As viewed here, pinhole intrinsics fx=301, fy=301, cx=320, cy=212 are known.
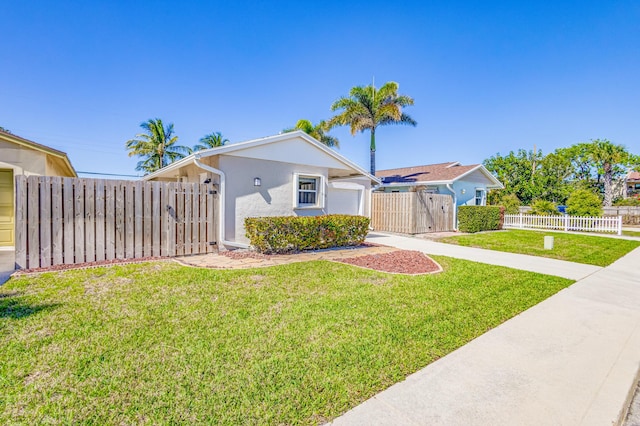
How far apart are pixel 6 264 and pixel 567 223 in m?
26.8

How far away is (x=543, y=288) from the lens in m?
6.11

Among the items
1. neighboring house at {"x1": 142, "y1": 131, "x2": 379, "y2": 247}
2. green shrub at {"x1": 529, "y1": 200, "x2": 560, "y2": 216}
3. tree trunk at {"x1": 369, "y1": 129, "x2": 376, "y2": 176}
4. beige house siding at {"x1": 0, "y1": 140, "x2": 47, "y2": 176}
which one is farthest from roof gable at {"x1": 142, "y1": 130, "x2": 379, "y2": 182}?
green shrub at {"x1": 529, "y1": 200, "x2": 560, "y2": 216}

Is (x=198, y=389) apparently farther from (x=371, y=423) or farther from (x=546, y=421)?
(x=546, y=421)

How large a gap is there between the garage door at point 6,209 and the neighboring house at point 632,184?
218ft

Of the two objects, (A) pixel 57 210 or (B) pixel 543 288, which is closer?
(B) pixel 543 288

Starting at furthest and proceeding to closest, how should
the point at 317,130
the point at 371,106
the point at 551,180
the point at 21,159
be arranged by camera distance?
the point at 551,180 → the point at 317,130 → the point at 371,106 → the point at 21,159

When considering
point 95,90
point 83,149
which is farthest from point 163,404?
point 83,149

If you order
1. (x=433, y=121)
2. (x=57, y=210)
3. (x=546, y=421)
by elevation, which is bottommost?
(x=546, y=421)

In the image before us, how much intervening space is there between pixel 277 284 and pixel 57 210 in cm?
555

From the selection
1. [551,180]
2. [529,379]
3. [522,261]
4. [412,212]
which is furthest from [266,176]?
[551,180]

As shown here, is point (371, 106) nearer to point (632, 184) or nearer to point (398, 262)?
point (398, 262)

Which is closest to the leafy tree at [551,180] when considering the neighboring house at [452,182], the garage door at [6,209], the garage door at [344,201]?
the neighboring house at [452,182]

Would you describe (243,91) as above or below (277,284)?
above

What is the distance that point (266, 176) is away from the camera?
10.6 m
